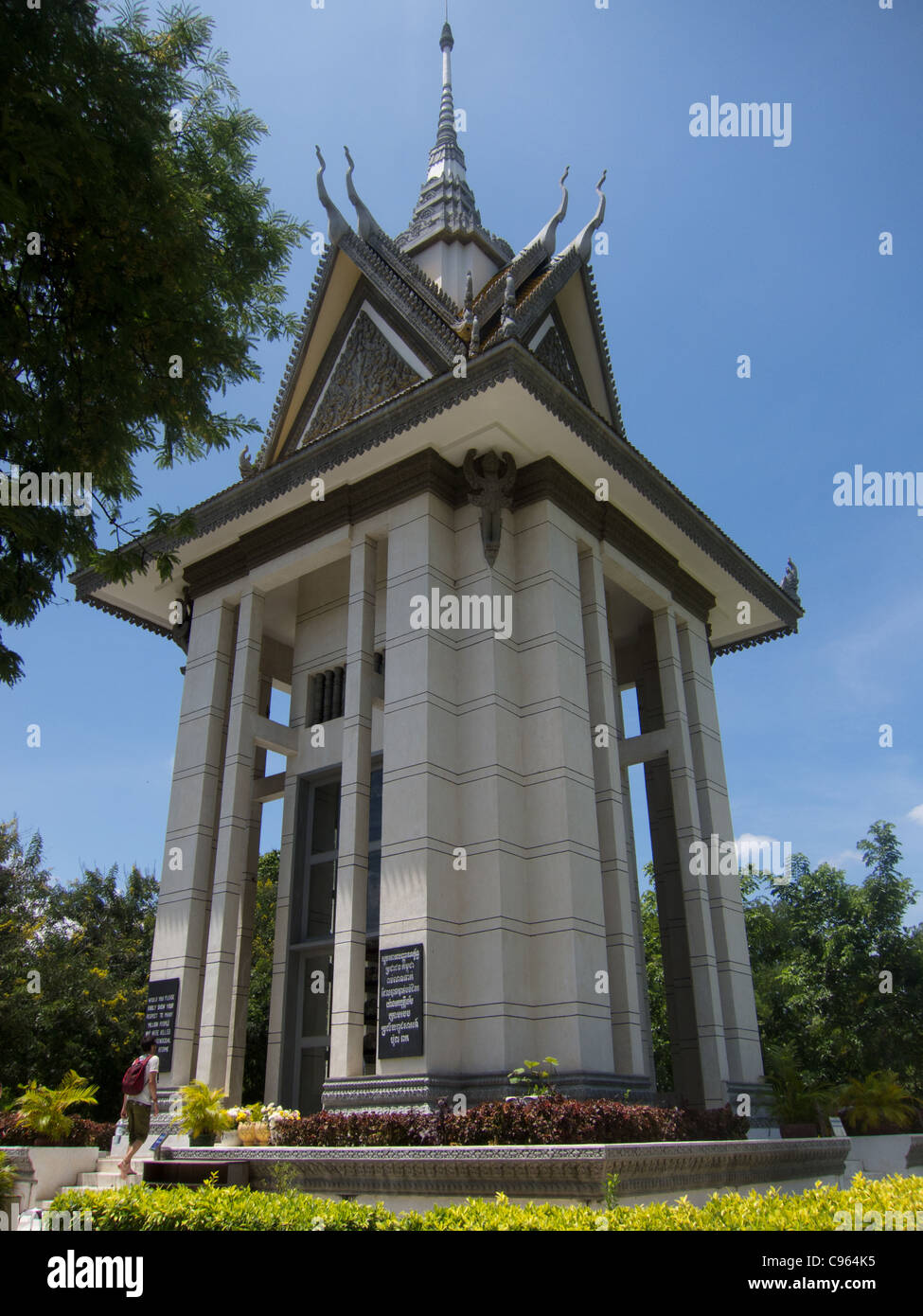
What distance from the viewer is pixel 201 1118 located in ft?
47.9

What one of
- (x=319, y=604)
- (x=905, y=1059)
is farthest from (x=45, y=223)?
(x=905, y=1059)

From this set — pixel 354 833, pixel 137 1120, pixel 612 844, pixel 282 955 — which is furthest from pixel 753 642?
pixel 137 1120

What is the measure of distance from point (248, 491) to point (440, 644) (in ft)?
19.3

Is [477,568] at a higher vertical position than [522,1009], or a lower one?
higher

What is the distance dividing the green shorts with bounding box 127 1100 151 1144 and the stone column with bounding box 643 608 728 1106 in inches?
384

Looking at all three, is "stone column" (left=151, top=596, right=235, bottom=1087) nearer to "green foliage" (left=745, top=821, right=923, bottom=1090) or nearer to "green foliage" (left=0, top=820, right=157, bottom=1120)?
"green foliage" (left=0, top=820, right=157, bottom=1120)

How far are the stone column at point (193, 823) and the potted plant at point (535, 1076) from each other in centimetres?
648

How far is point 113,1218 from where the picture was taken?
7121 millimetres

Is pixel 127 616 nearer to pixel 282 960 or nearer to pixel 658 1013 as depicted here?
pixel 282 960

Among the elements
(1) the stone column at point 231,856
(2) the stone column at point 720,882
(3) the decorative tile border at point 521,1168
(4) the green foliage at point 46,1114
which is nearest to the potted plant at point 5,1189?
(3) the decorative tile border at point 521,1168

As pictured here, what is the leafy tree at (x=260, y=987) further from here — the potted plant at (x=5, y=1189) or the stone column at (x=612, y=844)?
the potted plant at (x=5, y=1189)

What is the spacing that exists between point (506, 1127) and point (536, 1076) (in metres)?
2.31

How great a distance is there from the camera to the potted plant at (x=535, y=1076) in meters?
13.2
